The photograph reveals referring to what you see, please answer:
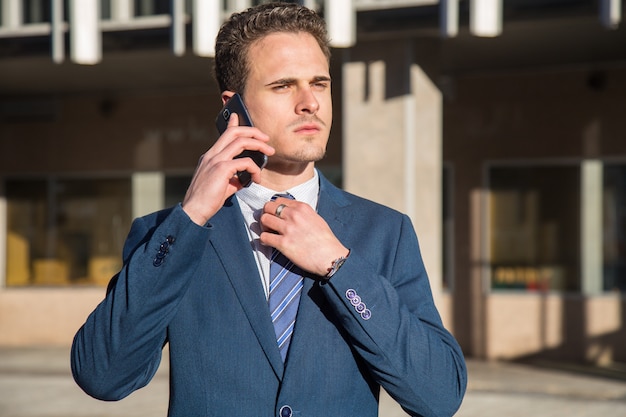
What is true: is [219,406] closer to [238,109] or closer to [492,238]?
[238,109]

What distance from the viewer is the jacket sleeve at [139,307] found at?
7.90 ft

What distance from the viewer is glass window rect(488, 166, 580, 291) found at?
14.1 m

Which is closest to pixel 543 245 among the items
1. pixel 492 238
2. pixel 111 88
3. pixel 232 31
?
pixel 492 238

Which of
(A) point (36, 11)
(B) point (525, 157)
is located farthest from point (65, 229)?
(B) point (525, 157)

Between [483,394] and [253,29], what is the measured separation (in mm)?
9050

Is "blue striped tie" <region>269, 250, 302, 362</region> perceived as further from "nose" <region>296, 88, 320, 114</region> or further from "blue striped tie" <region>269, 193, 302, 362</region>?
"nose" <region>296, 88, 320, 114</region>

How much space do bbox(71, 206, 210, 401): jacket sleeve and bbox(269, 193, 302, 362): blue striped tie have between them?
0.74 ft

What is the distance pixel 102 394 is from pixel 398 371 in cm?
74

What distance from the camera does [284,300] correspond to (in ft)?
8.41

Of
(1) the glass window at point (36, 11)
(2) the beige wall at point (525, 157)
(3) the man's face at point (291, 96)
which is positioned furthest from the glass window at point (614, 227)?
(3) the man's face at point (291, 96)

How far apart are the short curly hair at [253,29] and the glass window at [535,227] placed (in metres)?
11.8

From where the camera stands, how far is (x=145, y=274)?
7.92 feet

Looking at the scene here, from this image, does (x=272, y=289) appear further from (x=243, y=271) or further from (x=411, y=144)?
(x=411, y=144)

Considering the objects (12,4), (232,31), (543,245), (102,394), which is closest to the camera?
(102,394)
